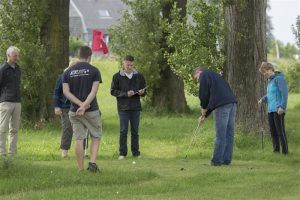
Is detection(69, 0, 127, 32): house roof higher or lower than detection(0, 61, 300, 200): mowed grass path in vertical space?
higher

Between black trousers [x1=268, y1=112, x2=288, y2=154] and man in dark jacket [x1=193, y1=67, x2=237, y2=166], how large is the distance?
1688mm

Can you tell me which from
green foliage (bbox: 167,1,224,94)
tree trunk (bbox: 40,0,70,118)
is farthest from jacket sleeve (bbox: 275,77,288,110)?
tree trunk (bbox: 40,0,70,118)

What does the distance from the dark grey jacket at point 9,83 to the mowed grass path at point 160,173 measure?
1170mm

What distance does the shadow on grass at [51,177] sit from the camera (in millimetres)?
10148

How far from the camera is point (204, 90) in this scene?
493 inches

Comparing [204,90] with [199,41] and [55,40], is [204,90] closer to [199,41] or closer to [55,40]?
[199,41]

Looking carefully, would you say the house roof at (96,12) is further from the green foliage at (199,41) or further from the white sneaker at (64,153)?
the white sneaker at (64,153)

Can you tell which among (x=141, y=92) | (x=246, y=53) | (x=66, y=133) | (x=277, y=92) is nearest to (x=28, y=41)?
(x=66, y=133)

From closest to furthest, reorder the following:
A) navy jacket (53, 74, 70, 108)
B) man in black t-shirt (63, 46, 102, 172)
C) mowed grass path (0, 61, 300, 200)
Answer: mowed grass path (0, 61, 300, 200)
man in black t-shirt (63, 46, 102, 172)
navy jacket (53, 74, 70, 108)

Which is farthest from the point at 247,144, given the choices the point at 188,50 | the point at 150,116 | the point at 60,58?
the point at 150,116

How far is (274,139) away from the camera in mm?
14484

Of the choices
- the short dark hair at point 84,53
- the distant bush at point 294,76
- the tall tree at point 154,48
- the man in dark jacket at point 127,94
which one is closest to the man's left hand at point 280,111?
the man in dark jacket at point 127,94

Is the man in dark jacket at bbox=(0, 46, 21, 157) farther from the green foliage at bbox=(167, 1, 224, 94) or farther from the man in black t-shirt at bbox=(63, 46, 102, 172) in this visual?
the green foliage at bbox=(167, 1, 224, 94)

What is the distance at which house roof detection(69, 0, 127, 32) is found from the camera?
274 ft
